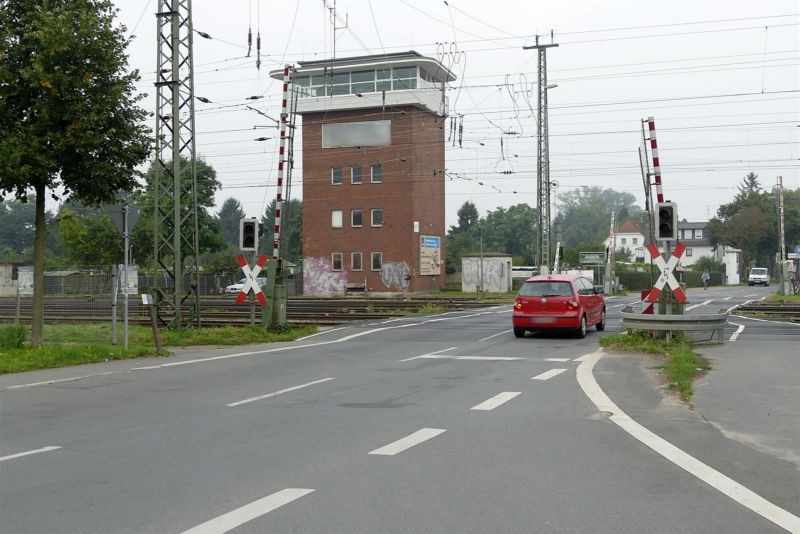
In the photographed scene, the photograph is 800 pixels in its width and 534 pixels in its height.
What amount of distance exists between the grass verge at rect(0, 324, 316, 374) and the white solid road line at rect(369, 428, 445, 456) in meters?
9.36

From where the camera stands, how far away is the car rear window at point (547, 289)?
20.2 m

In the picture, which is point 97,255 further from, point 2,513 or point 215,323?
point 2,513

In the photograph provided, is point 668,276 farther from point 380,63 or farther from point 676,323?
point 380,63

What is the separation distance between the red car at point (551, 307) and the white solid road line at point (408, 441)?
12.3 meters

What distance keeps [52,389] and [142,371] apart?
2.35 m

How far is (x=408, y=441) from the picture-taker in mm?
7500

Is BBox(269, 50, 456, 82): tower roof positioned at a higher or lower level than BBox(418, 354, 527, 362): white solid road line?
higher

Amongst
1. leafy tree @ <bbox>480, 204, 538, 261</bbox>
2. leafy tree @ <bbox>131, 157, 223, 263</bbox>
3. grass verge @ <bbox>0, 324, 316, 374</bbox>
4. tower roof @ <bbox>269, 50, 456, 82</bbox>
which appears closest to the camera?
grass verge @ <bbox>0, 324, 316, 374</bbox>

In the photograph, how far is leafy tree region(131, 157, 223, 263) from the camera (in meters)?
63.3

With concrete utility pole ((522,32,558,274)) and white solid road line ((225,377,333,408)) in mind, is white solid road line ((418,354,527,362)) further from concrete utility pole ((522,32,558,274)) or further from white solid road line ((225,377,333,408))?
concrete utility pole ((522,32,558,274))

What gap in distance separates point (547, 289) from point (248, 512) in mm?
15885

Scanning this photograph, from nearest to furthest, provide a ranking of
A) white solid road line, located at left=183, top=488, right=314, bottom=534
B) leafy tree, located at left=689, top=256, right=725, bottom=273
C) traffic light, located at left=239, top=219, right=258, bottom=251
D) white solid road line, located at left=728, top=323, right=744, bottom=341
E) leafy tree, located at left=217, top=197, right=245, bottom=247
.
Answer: white solid road line, located at left=183, top=488, right=314, bottom=534 → white solid road line, located at left=728, top=323, right=744, bottom=341 → traffic light, located at left=239, top=219, right=258, bottom=251 → leafy tree, located at left=689, top=256, right=725, bottom=273 → leafy tree, located at left=217, top=197, right=245, bottom=247

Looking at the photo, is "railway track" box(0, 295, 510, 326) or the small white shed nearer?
"railway track" box(0, 295, 510, 326)

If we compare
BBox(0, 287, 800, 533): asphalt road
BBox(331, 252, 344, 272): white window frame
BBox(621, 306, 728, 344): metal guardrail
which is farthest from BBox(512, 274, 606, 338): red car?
BBox(331, 252, 344, 272): white window frame
